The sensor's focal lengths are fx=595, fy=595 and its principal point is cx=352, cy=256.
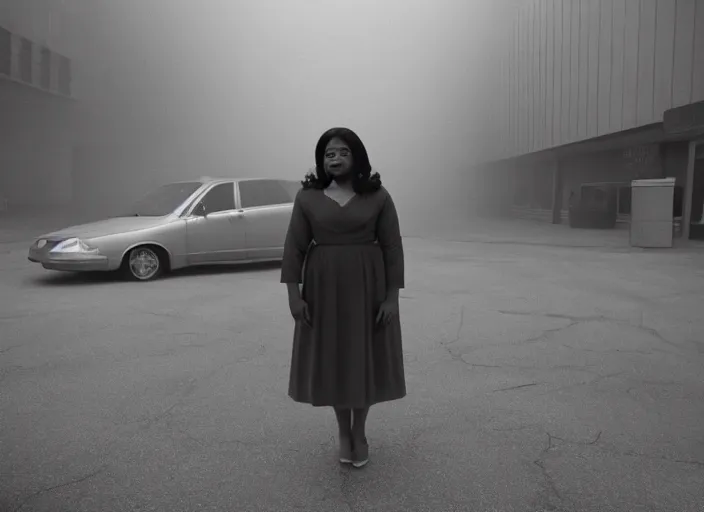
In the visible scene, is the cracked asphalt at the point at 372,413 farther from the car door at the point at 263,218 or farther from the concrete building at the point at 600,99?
the concrete building at the point at 600,99

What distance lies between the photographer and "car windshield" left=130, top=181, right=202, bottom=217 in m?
9.48

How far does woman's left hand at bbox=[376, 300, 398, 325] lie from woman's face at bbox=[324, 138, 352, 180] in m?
0.62

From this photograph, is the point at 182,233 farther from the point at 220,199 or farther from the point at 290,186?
the point at 290,186

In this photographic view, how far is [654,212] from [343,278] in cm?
1228

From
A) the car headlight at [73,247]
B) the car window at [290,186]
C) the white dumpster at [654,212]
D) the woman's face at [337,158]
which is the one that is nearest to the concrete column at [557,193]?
the white dumpster at [654,212]

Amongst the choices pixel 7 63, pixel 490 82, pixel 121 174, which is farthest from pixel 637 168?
pixel 121 174

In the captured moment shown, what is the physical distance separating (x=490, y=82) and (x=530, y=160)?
6367mm

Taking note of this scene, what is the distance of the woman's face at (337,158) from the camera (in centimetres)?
262

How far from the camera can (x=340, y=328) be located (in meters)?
2.70

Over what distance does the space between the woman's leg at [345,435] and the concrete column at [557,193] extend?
2409 cm

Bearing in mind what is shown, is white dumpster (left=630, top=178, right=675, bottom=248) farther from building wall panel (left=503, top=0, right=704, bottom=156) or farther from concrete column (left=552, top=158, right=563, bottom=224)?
concrete column (left=552, top=158, right=563, bottom=224)

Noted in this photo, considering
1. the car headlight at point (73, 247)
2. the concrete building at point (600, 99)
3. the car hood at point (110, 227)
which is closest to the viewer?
the car headlight at point (73, 247)

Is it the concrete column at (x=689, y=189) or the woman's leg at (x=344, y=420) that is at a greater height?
the concrete column at (x=689, y=189)

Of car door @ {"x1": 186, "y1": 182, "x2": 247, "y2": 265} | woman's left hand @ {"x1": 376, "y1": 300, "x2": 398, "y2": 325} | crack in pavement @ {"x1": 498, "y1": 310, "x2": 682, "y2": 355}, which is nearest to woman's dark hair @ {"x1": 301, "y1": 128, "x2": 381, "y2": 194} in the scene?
woman's left hand @ {"x1": 376, "y1": 300, "x2": 398, "y2": 325}
